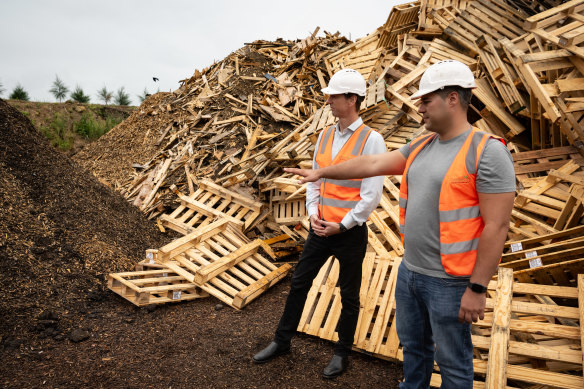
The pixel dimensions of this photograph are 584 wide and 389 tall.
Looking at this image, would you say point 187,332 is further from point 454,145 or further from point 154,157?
point 154,157

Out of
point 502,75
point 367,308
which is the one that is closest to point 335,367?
point 367,308

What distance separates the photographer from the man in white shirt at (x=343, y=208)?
3219 mm

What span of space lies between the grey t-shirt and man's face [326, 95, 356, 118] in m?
1.12

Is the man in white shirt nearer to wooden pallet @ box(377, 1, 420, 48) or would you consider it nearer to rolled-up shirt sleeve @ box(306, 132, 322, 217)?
rolled-up shirt sleeve @ box(306, 132, 322, 217)

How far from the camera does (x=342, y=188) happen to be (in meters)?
3.31

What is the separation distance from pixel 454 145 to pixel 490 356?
6.32 ft

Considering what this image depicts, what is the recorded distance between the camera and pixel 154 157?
10.3 metres

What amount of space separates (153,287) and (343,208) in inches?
117

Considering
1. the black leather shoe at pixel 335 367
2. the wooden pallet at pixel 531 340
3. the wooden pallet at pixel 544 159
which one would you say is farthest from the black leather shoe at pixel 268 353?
the wooden pallet at pixel 544 159

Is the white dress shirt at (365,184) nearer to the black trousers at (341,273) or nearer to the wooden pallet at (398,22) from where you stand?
the black trousers at (341,273)

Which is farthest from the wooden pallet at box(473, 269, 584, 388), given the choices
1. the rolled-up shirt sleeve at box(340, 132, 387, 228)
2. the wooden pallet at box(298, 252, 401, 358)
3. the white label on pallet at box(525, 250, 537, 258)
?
the rolled-up shirt sleeve at box(340, 132, 387, 228)

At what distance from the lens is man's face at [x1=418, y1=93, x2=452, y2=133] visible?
6.91ft

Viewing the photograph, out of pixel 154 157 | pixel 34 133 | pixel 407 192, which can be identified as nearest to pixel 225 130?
pixel 154 157

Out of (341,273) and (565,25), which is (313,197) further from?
(565,25)
